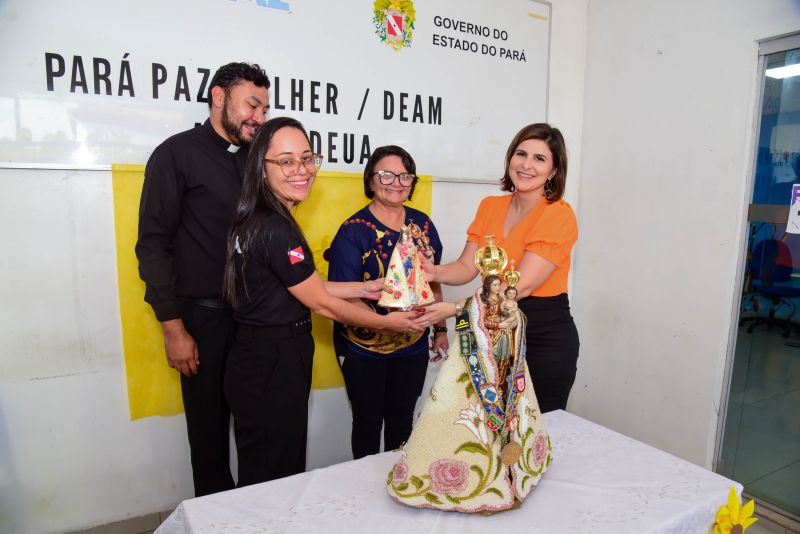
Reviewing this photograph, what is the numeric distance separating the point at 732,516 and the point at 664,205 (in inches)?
74.2

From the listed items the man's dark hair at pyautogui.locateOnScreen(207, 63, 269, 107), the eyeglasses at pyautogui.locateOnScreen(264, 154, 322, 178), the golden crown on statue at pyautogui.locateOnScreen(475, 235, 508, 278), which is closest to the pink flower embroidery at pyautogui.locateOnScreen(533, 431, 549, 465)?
the golden crown on statue at pyautogui.locateOnScreen(475, 235, 508, 278)

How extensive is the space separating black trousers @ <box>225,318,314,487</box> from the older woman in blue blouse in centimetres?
41

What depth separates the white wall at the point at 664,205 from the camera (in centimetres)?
245

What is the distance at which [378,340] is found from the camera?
2.04m

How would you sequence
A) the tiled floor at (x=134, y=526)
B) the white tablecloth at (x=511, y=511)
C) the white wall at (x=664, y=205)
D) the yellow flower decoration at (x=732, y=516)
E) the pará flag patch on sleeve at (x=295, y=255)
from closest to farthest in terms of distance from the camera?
the white tablecloth at (x=511, y=511) < the yellow flower decoration at (x=732, y=516) < the pará flag patch on sleeve at (x=295, y=255) < the tiled floor at (x=134, y=526) < the white wall at (x=664, y=205)

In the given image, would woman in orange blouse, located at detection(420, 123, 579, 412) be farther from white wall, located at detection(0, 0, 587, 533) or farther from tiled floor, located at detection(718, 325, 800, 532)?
white wall, located at detection(0, 0, 587, 533)

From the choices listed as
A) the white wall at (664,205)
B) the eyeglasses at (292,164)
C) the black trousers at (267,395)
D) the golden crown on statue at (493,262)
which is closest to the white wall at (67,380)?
the black trousers at (267,395)

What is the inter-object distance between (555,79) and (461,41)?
2.29 ft

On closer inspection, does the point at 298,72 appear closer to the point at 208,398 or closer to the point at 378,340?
the point at 378,340

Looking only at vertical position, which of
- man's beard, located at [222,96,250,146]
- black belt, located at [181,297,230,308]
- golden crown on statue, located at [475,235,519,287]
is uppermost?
man's beard, located at [222,96,250,146]

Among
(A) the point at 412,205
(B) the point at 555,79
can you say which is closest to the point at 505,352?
(A) the point at 412,205

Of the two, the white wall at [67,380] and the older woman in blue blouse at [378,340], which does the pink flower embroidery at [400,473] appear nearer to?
the older woman in blue blouse at [378,340]

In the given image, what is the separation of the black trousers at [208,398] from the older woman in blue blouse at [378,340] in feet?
1.52

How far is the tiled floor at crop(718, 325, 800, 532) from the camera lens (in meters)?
2.39
